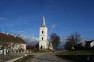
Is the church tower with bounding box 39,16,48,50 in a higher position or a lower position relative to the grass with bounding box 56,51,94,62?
higher

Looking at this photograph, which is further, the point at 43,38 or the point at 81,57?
the point at 43,38

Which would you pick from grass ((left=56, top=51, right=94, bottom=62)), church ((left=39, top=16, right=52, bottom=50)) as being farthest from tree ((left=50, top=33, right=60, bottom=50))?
grass ((left=56, top=51, right=94, bottom=62))

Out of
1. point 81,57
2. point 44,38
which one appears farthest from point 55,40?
point 81,57

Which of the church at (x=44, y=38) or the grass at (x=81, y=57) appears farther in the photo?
the church at (x=44, y=38)

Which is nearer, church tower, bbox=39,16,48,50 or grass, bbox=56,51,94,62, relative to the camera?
grass, bbox=56,51,94,62

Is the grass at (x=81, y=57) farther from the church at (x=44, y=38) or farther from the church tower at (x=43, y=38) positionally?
the church at (x=44, y=38)

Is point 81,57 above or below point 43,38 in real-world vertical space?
below

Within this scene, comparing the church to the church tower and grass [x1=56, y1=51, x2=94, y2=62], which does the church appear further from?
grass [x1=56, y1=51, x2=94, y2=62]

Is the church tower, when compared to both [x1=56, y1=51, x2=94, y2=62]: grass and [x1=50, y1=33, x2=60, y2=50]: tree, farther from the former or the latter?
[x1=56, y1=51, x2=94, y2=62]: grass

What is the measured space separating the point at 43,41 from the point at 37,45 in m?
11.4

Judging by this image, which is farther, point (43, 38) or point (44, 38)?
point (43, 38)

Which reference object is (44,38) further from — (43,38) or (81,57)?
(81,57)

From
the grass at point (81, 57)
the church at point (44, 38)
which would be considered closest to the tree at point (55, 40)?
the church at point (44, 38)

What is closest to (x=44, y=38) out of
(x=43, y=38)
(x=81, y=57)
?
(x=43, y=38)
